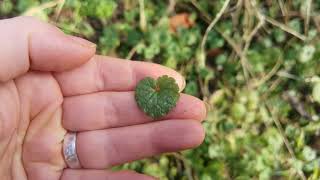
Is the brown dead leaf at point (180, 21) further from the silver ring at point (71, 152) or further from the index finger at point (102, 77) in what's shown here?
the silver ring at point (71, 152)

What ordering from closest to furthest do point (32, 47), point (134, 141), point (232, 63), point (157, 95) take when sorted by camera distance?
point (32, 47)
point (134, 141)
point (157, 95)
point (232, 63)

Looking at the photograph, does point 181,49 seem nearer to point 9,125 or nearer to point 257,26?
point 257,26

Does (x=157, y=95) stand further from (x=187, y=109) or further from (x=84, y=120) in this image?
(x=84, y=120)

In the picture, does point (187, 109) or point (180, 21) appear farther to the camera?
point (180, 21)

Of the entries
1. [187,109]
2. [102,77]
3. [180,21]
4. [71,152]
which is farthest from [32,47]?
[180,21]

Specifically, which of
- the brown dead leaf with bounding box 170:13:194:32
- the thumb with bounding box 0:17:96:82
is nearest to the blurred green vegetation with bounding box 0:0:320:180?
the brown dead leaf with bounding box 170:13:194:32

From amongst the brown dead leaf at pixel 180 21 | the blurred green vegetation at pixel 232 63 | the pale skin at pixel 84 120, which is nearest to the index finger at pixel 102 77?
the pale skin at pixel 84 120

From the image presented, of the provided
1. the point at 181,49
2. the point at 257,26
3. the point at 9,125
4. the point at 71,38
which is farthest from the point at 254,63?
the point at 9,125
